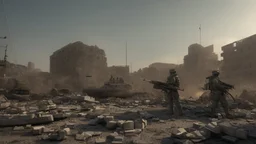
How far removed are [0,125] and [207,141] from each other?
5.99 meters

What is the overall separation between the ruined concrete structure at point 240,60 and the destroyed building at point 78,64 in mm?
20022

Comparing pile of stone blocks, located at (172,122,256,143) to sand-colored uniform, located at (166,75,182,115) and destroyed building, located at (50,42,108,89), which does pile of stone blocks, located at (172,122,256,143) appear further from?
destroyed building, located at (50,42,108,89)

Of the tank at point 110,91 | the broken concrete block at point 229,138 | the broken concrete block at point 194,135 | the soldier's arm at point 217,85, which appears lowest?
the broken concrete block at point 229,138

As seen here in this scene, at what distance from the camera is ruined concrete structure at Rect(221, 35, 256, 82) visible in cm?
2681

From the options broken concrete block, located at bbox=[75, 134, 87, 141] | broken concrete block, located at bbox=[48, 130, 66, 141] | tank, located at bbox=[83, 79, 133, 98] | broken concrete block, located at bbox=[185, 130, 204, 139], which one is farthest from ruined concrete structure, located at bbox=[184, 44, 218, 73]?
broken concrete block, located at bbox=[48, 130, 66, 141]

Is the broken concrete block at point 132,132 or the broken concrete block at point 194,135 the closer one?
the broken concrete block at point 194,135

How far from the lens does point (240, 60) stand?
2869 cm

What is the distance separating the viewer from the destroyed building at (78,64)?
3628 cm

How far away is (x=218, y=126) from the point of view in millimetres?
5262

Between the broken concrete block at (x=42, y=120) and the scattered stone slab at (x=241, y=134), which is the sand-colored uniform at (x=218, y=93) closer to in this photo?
the scattered stone slab at (x=241, y=134)

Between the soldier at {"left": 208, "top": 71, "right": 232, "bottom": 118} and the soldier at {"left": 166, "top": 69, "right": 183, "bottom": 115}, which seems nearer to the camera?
the soldier at {"left": 208, "top": 71, "right": 232, "bottom": 118}

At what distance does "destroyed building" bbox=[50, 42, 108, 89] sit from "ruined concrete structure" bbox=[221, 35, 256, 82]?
65.7 ft

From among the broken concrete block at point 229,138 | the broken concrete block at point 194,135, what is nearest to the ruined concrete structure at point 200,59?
the broken concrete block at point 229,138

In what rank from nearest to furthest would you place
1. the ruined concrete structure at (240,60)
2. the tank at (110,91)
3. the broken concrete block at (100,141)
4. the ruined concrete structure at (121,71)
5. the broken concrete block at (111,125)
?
1. the broken concrete block at (100,141)
2. the broken concrete block at (111,125)
3. the tank at (110,91)
4. the ruined concrete structure at (240,60)
5. the ruined concrete structure at (121,71)
